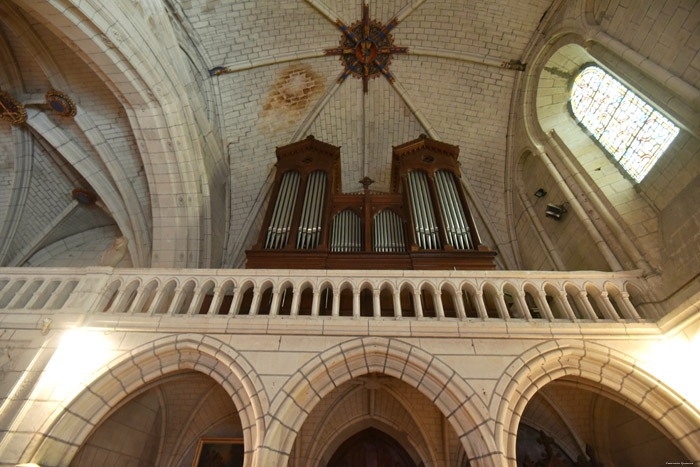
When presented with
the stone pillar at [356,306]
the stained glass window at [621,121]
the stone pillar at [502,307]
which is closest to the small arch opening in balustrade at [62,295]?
the stone pillar at [356,306]

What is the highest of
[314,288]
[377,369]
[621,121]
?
[621,121]

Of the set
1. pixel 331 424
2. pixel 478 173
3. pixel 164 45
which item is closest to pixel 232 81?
pixel 164 45

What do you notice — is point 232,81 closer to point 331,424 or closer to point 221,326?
point 221,326

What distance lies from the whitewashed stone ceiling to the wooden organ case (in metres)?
1.33

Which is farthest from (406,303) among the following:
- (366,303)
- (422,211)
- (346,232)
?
(422,211)

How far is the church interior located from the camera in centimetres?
414

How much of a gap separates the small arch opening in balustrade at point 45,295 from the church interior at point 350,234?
0.03m

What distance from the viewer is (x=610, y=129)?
6477 mm

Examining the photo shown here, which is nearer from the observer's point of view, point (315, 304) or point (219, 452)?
point (315, 304)

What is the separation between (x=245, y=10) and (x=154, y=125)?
388 cm

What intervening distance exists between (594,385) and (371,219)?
14.9ft

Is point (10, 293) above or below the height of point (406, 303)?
below

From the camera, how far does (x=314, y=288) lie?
189 inches

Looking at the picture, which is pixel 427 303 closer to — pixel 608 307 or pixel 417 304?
pixel 417 304
